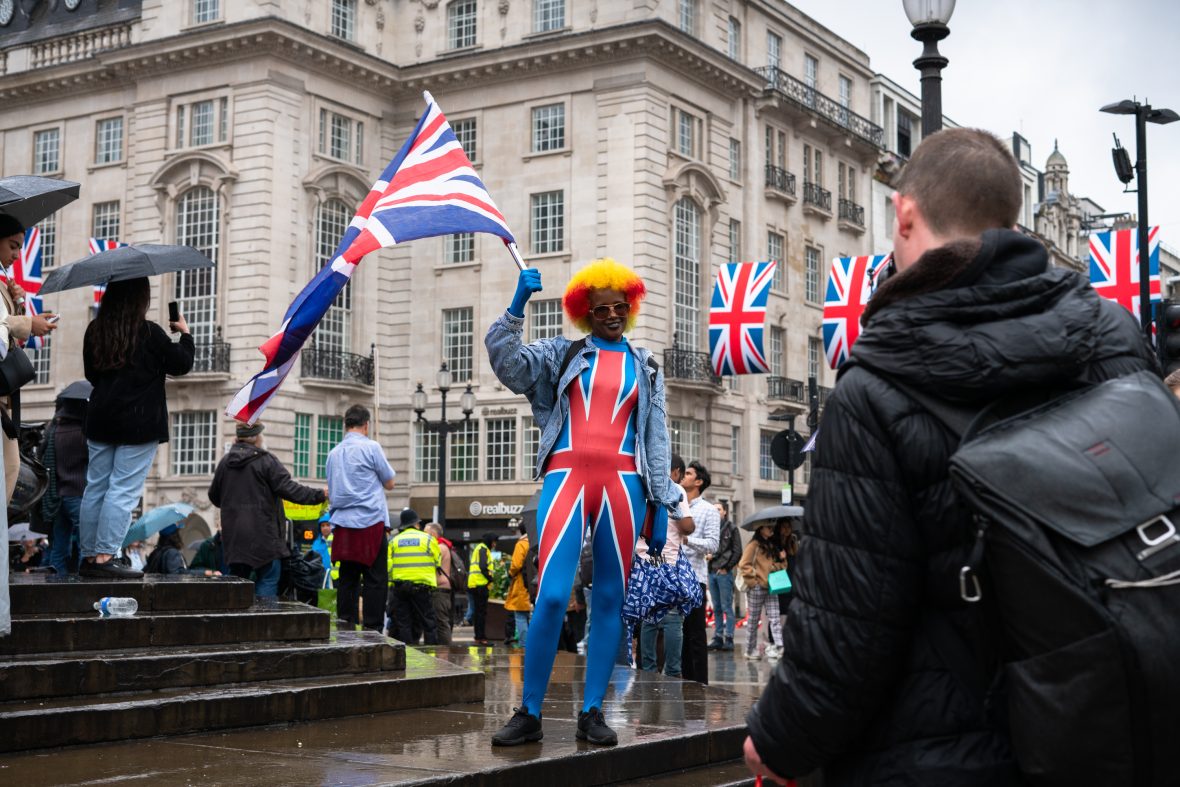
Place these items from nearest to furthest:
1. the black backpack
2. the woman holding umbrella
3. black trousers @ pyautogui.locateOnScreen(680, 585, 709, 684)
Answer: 1. the black backpack
2. the woman holding umbrella
3. black trousers @ pyautogui.locateOnScreen(680, 585, 709, 684)

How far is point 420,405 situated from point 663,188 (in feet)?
38.1

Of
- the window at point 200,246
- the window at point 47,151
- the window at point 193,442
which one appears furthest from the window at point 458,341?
the window at point 47,151

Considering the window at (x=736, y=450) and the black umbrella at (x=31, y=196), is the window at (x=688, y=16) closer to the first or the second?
the window at (x=736, y=450)

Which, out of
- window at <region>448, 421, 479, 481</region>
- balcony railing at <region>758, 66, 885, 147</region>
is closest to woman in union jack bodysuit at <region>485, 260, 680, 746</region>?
window at <region>448, 421, 479, 481</region>

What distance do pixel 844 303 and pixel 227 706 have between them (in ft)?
60.4

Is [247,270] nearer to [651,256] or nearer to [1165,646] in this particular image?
[651,256]

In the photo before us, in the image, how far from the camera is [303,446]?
43.3 meters

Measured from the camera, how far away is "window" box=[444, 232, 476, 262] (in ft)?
150

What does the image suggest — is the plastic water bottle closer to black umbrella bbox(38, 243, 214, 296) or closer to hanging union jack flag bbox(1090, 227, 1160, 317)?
black umbrella bbox(38, 243, 214, 296)

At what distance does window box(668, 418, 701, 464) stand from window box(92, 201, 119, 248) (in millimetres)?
18734

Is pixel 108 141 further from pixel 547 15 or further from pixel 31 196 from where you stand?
pixel 31 196

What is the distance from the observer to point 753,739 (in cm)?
274

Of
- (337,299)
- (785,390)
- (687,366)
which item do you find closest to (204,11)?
(337,299)

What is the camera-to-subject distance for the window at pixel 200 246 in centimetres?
4391
